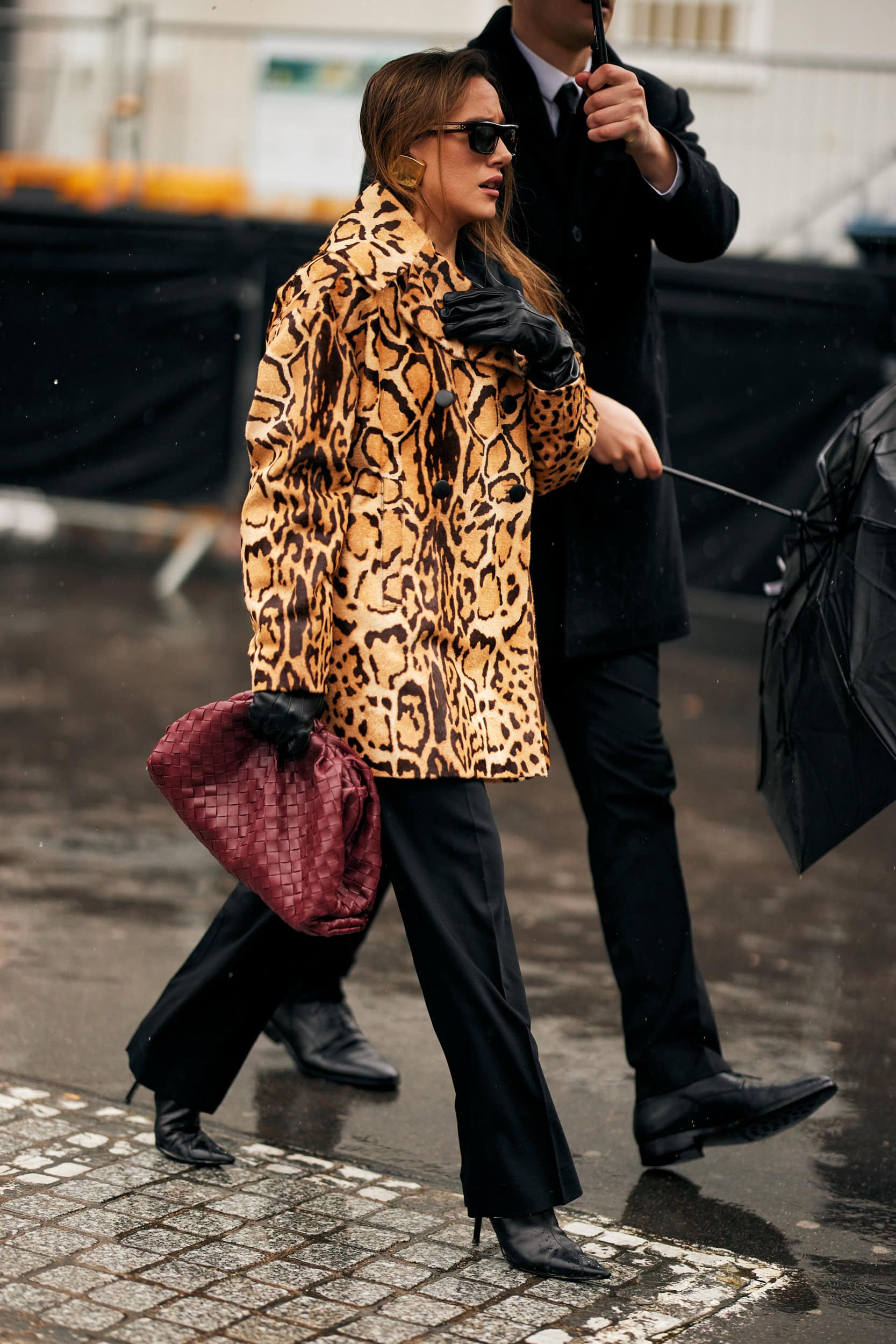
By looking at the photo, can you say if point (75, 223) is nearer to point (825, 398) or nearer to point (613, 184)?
point (825, 398)

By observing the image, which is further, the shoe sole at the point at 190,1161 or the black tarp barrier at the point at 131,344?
the black tarp barrier at the point at 131,344

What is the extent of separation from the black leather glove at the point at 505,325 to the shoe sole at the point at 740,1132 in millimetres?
1652

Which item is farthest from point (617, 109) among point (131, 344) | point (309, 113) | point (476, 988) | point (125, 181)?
point (309, 113)

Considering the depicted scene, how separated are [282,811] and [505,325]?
100 cm

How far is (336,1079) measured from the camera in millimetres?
4754

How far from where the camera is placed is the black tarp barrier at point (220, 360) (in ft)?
36.7

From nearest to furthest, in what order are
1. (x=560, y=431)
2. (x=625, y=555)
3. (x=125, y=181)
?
(x=560, y=431) → (x=625, y=555) → (x=125, y=181)

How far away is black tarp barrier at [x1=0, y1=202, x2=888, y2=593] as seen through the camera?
36.7 ft

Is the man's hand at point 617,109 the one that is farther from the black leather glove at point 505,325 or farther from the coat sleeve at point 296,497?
the coat sleeve at point 296,497

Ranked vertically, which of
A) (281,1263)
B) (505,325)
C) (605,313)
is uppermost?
(605,313)

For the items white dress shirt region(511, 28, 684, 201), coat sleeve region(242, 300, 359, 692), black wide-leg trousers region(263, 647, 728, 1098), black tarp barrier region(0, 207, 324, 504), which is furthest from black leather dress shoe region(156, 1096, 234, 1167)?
black tarp barrier region(0, 207, 324, 504)

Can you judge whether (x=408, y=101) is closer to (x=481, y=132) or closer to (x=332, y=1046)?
(x=481, y=132)

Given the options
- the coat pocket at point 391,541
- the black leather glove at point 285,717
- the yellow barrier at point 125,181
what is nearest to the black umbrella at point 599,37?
the coat pocket at point 391,541

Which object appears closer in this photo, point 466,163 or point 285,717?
point 285,717
